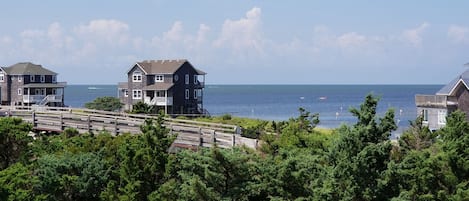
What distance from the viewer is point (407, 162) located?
20969 millimetres

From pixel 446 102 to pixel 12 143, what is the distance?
1305 inches

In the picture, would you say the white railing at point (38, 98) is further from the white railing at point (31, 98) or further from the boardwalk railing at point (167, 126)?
the boardwalk railing at point (167, 126)

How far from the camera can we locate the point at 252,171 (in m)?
22.6

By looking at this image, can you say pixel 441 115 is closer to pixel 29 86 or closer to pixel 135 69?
pixel 135 69

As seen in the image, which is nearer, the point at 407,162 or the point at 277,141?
the point at 407,162

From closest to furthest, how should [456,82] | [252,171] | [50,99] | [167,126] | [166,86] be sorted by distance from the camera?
[252,171], [167,126], [456,82], [166,86], [50,99]

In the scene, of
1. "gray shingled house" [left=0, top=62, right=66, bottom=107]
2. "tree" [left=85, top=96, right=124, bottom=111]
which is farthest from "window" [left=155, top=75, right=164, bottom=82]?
"gray shingled house" [left=0, top=62, right=66, bottom=107]

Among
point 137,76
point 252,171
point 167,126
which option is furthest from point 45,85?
point 252,171

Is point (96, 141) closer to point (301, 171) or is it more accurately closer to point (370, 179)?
point (301, 171)

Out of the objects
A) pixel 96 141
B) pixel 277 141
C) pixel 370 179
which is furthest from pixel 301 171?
pixel 96 141

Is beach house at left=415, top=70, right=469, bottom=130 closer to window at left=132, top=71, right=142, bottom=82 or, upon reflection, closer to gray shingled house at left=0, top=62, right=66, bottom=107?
window at left=132, top=71, right=142, bottom=82

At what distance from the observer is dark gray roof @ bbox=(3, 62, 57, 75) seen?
78062mm

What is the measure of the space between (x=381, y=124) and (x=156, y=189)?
8390mm

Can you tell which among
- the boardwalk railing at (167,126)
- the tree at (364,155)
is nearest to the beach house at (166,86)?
the boardwalk railing at (167,126)
